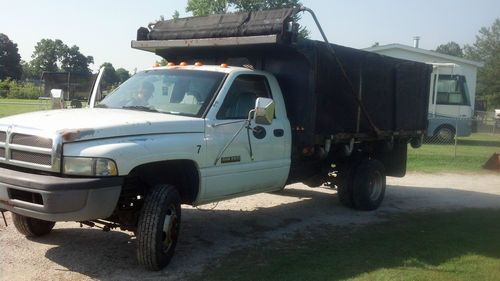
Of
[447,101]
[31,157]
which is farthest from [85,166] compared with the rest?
[447,101]

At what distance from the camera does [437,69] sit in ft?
75.6

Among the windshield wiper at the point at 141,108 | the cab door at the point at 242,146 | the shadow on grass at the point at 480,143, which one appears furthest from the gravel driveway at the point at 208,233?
the shadow on grass at the point at 480,143

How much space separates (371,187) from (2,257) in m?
5.66

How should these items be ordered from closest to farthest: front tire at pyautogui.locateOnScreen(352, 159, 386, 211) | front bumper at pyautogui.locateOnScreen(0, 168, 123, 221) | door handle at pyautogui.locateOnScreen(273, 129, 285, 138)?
front bumper at pyautogui.locateOnScreen(0, 168, 123, 221) < door handle at pyautogui.locateOnScreen(273, 129, 285, 138) < front tire at pyautogui.locateOnScreen(352, 159, 386, 211)

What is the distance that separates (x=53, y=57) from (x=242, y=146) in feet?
369

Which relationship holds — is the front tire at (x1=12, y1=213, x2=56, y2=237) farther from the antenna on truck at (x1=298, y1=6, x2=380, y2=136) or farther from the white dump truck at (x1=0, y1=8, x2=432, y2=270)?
the antenna on truck at (x1=298, y1=6, x2=380, y2=136)

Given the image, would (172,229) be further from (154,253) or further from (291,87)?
(291,87)

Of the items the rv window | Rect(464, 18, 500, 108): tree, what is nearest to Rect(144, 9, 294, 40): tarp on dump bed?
the rv window

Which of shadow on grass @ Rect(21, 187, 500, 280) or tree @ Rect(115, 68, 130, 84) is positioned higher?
tree @ Rect(115, 68, 130, 84)

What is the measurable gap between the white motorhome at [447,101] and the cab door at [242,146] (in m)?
17.8

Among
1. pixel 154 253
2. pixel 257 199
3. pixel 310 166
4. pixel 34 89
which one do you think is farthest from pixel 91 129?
pixel 34 89

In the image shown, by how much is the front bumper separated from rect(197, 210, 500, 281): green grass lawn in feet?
3.80

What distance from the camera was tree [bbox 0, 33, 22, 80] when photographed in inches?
3807

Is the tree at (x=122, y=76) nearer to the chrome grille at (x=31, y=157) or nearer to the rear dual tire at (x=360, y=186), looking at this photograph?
the chrome grille at (x=31, y=157)
